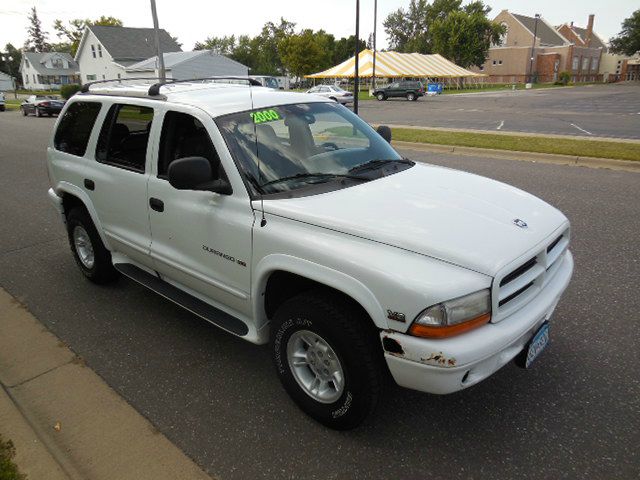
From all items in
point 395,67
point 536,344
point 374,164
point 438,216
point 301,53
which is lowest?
point 536,344

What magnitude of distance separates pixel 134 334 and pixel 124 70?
191 feet

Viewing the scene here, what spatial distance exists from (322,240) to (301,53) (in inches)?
2897

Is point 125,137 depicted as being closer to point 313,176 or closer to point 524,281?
point 313,176

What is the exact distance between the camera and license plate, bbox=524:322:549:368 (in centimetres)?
262

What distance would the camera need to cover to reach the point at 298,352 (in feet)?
9.16

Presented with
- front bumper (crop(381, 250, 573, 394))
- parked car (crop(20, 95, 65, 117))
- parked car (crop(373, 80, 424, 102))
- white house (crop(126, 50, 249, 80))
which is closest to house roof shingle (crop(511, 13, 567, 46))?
parked car (crop(373, 80, 424, 102))

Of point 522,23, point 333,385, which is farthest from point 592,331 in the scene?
point 522,23

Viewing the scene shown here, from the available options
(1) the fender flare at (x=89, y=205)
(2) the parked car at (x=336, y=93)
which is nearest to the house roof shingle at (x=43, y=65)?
(2) the parked car at (x=336, y=93)

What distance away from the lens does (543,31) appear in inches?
3398

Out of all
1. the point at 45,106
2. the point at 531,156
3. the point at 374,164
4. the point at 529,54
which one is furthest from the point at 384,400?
the point at 529,54

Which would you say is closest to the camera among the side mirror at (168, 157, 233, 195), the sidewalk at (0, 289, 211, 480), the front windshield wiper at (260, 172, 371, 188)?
the sidewalk at (0, 289, 211, 480)

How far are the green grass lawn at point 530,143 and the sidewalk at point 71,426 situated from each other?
1050 centimetres

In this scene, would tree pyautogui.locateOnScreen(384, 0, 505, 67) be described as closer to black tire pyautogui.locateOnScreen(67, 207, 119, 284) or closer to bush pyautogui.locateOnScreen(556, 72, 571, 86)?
bush pyautogui.locateOnScreen(556, 72, 571, 86)

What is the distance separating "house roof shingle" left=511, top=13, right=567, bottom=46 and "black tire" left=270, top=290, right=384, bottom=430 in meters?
93.4
